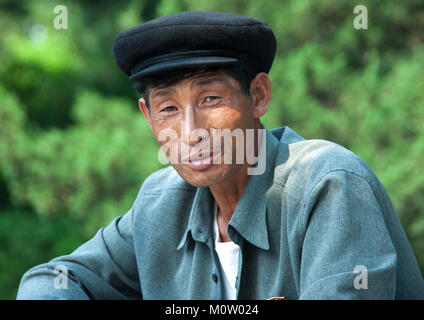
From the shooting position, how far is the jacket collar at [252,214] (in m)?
1.72

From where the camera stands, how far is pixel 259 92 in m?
1.81

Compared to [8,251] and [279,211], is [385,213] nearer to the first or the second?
[279,211]

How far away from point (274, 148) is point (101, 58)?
631cm

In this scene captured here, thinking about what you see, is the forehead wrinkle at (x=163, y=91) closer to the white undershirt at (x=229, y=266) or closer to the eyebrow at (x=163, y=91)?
the eyebrow at (x=163, y=91)

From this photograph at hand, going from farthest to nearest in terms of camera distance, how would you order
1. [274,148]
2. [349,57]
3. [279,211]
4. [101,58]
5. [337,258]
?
[101,58], [349,57], [274,148], [279,211], [337,258]

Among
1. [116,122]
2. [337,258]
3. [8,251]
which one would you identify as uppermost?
[116,122]

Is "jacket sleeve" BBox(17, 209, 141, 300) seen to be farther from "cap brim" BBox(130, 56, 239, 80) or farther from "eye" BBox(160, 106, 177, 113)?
"cap brim" BBox(130, 56, 239, 80)

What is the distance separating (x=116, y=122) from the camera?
557cm

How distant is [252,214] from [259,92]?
1.34 feet

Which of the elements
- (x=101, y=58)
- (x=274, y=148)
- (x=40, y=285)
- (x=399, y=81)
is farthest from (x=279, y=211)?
(x=101, y=58)

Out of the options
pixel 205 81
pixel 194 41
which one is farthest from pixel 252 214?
pixel 194 41

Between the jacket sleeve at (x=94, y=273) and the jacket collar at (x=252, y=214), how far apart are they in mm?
271

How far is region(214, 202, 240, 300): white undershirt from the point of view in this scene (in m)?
1.81
